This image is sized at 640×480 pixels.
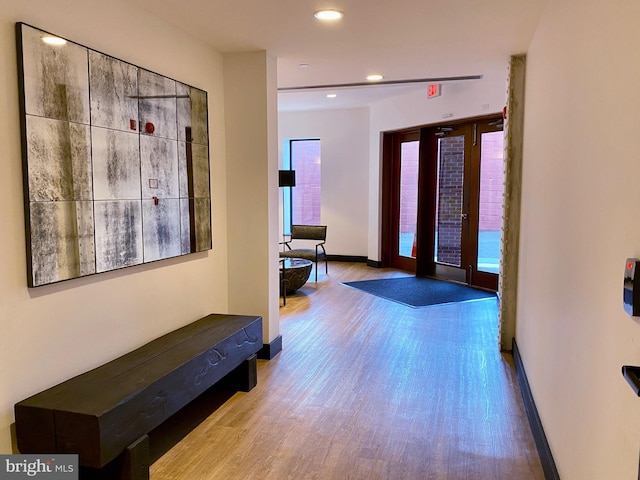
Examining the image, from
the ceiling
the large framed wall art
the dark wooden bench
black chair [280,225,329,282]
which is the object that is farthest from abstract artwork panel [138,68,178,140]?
black chair [280,225,329,282]

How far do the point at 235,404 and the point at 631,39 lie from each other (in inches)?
113

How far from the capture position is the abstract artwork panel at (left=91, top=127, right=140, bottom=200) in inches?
99.7

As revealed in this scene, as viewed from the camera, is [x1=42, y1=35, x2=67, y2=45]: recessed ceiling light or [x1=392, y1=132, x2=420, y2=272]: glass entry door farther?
[x1=392, y1=132, x2=420, y2=272]: glass entry door

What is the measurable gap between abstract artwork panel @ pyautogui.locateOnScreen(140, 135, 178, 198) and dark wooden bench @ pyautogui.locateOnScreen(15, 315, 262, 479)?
946 millimetres

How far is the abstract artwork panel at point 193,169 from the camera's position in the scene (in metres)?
3.31

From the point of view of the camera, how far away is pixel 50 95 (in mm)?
2246


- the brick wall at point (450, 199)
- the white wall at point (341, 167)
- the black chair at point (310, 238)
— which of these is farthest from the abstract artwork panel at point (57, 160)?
the white wall at point (341, 167)

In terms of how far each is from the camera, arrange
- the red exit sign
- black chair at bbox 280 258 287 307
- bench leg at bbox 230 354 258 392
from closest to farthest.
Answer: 1. bench leg at bbox 230 354 258 392
2. black chair at bbox 280 258 287 307
3. the red exit sign

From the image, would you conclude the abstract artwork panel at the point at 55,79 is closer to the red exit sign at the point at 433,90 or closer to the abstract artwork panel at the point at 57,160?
the abstract artwork panel at the point at 57,160

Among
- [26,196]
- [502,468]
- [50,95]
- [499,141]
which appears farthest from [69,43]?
[499,141]

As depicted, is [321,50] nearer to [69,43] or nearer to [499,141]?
[69,43]

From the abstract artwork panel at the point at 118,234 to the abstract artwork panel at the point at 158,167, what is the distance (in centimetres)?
17

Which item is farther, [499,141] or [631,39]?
[499,141]

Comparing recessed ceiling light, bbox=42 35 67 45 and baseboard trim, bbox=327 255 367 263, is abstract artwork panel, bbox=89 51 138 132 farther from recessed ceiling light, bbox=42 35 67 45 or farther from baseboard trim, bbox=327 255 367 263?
baseboard trim, bbox=327 255 367 263
